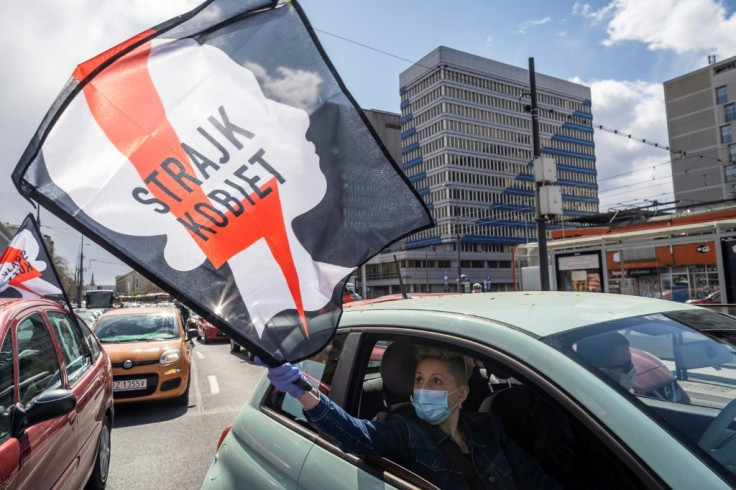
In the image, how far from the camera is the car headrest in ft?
6.53

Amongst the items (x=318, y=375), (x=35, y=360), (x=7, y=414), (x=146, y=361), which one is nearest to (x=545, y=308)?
(x=318, y=375)

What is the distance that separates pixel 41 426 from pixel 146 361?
183 inches

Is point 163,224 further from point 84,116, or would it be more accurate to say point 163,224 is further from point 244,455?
point 244,455

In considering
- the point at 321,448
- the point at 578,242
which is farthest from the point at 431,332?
the point at 578,242

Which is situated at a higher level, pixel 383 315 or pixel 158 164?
pixel 158 164

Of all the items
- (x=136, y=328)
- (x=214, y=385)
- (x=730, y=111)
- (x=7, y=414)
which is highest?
(x=730, y=111)

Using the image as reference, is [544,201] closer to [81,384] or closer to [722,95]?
[81,384]

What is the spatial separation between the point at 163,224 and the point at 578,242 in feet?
37.6

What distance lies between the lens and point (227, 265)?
Result: 150 centimetres

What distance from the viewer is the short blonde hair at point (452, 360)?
181 cm

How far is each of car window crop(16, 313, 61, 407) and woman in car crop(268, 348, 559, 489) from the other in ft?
6.38

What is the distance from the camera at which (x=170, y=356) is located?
704cm

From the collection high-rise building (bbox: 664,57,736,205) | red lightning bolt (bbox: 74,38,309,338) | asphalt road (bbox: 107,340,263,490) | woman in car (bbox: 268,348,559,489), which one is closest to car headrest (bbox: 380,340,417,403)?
woman in car (bbox: 268,348,559,489)

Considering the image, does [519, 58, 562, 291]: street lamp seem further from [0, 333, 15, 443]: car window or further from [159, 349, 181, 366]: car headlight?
[0, 333, 15, 443]: car window
